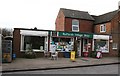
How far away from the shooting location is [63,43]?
79.7 ft

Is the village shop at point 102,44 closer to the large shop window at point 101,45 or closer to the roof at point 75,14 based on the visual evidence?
the large shop window at point 101,45

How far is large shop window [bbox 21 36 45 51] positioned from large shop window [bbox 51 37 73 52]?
4.75 feet

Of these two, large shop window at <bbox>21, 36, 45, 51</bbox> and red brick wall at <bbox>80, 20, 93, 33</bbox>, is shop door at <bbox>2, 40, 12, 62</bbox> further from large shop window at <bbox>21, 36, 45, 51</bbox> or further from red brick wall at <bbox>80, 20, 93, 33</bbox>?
A: red brick wall at <bbox>80, 20, 93, 33</bbox>

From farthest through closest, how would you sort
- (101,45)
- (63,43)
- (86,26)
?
(86,26) → (101,45) → (63,43)

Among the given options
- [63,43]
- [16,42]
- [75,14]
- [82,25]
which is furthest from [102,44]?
[16,42]

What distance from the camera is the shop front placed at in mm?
23703

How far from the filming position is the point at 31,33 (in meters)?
22.2

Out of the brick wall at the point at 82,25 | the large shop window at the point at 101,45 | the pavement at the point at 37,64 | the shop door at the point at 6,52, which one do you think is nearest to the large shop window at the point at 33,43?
the pavement at the point at 37,64

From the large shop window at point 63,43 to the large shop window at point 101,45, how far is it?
4.01 metres

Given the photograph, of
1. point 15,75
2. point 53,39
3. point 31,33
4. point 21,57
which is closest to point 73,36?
point 53,39

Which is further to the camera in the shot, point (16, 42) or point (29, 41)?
point (29, 41)

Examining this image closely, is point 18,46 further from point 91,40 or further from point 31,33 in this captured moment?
point 91,40

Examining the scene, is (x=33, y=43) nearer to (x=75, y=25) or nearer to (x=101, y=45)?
(x=101, y=45)

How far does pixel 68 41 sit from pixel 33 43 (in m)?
4.62
